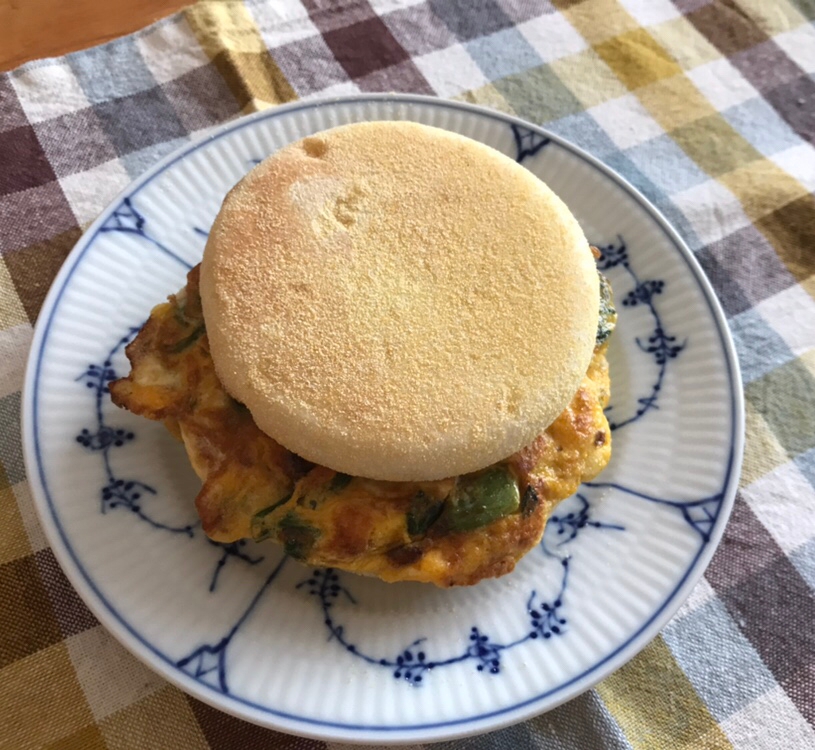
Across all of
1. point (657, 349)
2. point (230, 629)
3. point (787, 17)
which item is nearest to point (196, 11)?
point (657, 349)

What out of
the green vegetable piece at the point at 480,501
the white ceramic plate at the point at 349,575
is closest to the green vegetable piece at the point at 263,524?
the white ceramic plate at the point at 349,575

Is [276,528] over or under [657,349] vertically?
under

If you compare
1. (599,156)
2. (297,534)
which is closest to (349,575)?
(297,534)

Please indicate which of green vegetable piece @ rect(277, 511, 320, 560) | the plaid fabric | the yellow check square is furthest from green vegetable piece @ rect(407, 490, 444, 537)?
the yellow check square

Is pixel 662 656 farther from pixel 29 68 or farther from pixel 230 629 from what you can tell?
pixel 29 68

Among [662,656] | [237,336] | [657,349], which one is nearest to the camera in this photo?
[237,336]

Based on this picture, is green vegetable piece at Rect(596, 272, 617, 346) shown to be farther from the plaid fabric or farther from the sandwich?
the plaid fabric

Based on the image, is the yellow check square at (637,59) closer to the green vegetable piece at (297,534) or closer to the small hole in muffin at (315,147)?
the small hole in muffin at (315,147)
